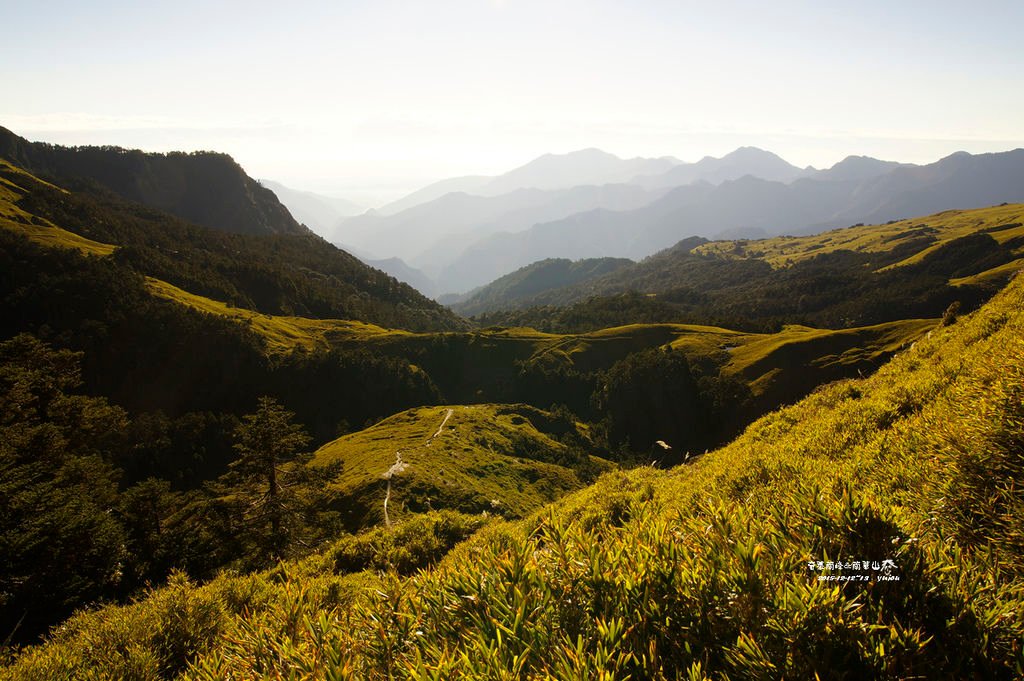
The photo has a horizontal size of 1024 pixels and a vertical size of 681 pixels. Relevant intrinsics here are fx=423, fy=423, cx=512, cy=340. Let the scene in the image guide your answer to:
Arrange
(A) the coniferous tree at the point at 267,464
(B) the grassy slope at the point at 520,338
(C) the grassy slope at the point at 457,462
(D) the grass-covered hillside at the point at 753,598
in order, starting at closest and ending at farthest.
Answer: (D) the grass-covered hillside at the point at 753,598 < (A) the coniferous tree at the point at 267,464 < (C) the grassy slope at the point at 457,462 < (B) the grassy slope at the point at 520,338


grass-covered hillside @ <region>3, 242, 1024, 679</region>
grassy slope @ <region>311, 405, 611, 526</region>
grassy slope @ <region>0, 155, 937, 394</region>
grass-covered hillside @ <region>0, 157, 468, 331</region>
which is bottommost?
grassy slope @ <region>311, 405, 611, 526</region>

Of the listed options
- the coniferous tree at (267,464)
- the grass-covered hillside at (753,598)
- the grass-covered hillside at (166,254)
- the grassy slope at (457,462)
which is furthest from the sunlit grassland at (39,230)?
the grass-covered hillside at (753,598)

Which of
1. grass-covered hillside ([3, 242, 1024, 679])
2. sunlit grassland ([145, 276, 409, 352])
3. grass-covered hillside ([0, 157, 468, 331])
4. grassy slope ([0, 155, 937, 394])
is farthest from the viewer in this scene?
grass-covered hillside ([0, 157, 468, 331])

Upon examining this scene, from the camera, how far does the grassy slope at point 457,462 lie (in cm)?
4331

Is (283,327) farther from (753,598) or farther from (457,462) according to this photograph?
(753,598)

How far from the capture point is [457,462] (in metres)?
55.7

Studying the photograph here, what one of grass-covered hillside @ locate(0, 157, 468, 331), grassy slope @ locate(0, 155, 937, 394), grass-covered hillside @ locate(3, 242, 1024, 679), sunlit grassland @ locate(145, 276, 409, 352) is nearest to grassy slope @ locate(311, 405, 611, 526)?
grassy slope @ locate(0, 155, 937, 394)

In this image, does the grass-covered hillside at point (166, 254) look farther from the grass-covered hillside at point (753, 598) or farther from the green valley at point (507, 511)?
the grass-covered hillside at point (753, 598)

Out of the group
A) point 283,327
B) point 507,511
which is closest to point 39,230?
point 283,327

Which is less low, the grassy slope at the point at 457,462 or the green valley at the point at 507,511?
the green valley at the point at 507,511

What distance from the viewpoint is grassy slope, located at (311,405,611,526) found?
43.3 meters

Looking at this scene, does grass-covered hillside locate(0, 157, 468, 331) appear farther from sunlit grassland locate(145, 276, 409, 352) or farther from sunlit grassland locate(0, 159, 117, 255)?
sunlit grassland locate(145, 276, 409, 352)

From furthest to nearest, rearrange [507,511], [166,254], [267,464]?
[166,254], [507,511], [267,464]

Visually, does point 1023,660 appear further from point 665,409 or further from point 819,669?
point 665,409
